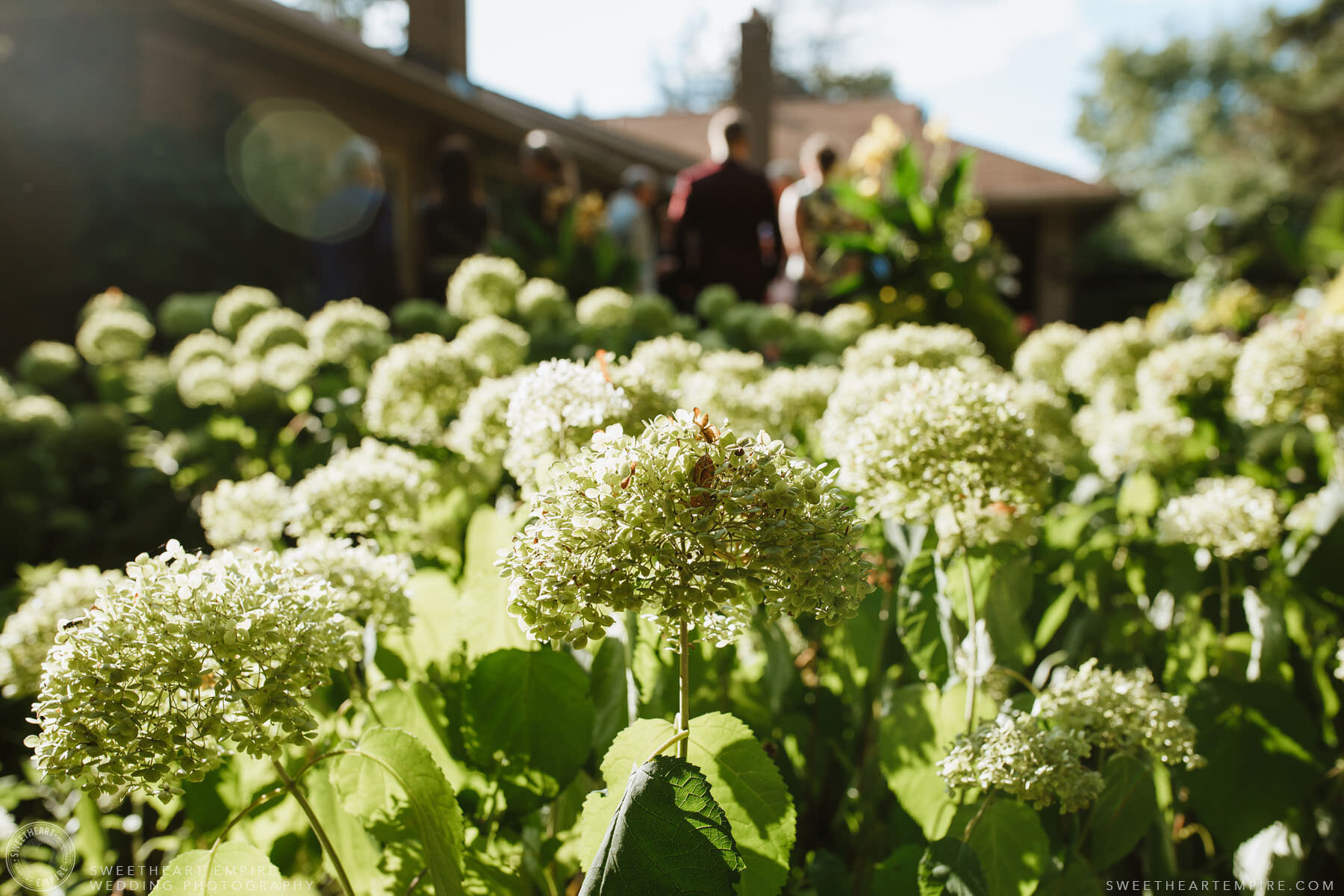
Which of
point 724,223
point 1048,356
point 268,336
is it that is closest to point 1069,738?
point 1048,356

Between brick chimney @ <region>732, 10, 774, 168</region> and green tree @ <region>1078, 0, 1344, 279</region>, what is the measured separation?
16176mm

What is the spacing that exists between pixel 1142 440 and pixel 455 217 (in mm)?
4946

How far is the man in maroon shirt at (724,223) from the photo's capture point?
6109 millimetres

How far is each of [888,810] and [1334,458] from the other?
1584 millimetres

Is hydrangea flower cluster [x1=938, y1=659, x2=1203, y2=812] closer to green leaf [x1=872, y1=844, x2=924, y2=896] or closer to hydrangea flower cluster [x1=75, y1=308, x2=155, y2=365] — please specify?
green leaf [x1=872, y1=844, x2=924, y2=896]

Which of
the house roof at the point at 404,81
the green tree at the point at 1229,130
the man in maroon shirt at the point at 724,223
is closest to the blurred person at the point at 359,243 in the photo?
the man in maroon shirt at the point at 724,223

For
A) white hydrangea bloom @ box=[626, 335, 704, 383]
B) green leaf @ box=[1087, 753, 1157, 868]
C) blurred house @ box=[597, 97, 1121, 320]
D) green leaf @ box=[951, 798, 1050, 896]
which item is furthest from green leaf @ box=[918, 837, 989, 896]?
blurred house @ box=[597, 97, 1121, 320]

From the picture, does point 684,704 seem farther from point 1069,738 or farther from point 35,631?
point 35,631

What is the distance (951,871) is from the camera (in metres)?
1.09

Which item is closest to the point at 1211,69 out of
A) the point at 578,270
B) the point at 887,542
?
the point at 578,270

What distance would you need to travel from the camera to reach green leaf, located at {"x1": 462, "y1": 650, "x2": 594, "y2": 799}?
1.24 meters

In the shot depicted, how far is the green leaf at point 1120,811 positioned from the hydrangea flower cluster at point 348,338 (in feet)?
9.17

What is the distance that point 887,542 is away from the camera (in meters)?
1.78

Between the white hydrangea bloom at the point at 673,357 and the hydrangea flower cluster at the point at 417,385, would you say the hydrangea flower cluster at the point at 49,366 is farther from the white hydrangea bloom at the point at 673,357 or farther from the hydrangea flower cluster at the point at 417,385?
the white hydrangea bloom at the point at 673,357
